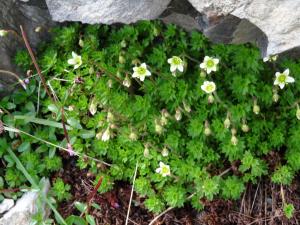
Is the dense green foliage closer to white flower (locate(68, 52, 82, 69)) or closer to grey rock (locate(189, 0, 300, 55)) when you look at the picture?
white flower (locate(68, 52, 82, 69))

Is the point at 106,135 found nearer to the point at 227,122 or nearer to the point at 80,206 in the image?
the point at 80,206

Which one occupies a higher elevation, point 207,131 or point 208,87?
point 208,87

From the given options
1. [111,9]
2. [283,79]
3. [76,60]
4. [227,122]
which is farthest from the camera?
[76,60]

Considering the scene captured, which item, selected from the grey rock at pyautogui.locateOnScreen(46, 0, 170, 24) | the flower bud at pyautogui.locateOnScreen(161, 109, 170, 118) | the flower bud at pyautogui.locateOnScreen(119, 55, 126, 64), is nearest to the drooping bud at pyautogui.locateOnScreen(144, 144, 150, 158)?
the flower bud at pyautogui.locateOnScreen(161, 109, 170, 118)

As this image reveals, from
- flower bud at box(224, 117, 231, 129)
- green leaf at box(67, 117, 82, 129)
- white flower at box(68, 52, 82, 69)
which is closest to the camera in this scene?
flower bud at box(224, 117, 231, 129)

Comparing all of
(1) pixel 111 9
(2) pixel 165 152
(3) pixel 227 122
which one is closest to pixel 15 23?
(1) pixel 111 9

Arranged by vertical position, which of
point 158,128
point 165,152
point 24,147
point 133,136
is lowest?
point 24,147
